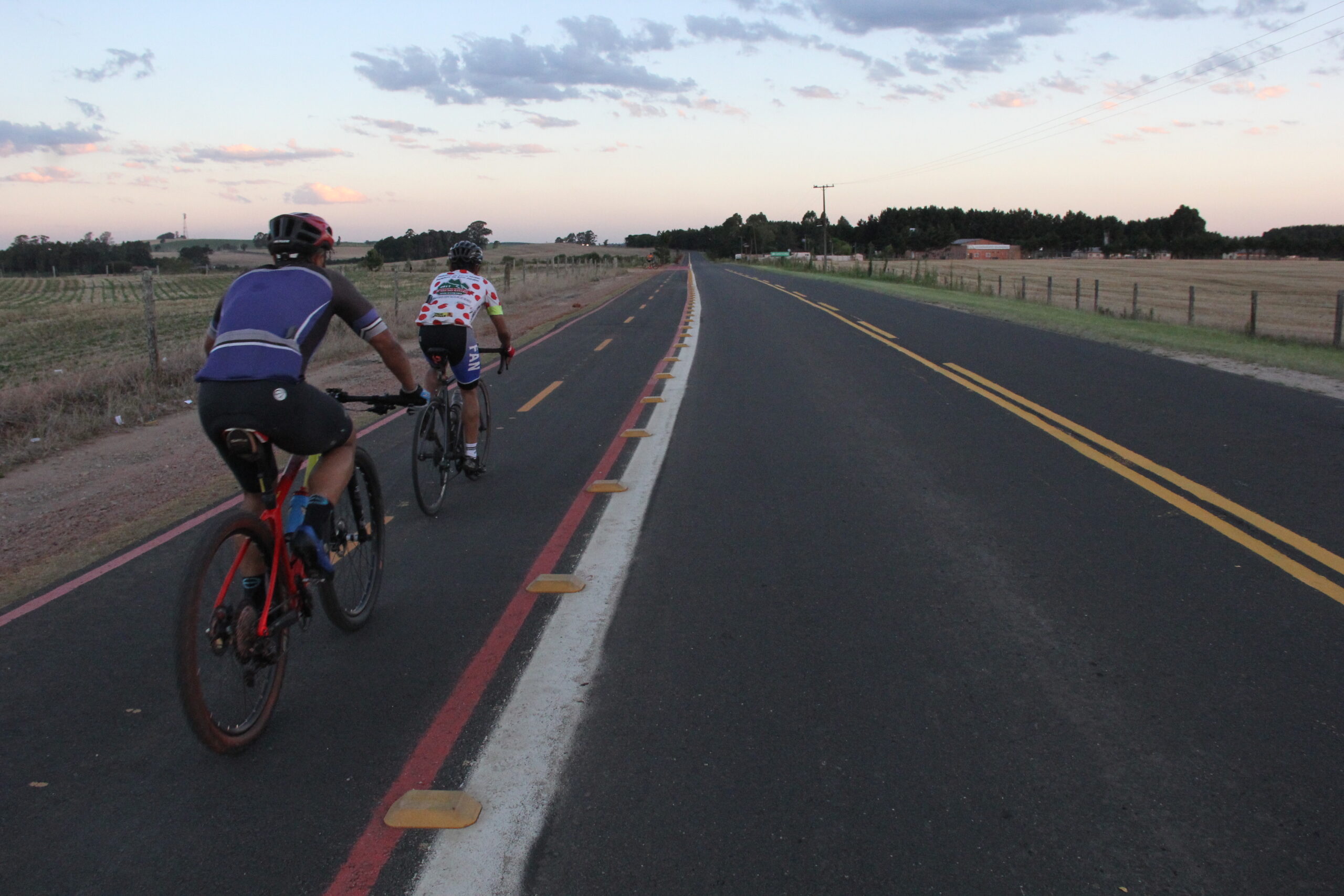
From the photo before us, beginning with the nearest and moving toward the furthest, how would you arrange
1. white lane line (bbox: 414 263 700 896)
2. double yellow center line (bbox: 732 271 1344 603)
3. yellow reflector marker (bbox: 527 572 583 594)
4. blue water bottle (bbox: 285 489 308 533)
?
white lane line (bbox: 414 263 700 896), blue water bottle (bbox: 285 489 308 533), yellow reflector marker (bbox: 527 572 583 594), double yellow center line (bbox: 732 271 1344 603)

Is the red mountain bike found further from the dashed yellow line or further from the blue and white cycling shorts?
the dashed yellow line

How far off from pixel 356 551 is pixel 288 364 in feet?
4.08

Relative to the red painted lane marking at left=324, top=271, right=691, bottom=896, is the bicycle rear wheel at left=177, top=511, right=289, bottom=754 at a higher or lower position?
higher

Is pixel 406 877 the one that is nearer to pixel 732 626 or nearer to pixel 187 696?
pixel 187 696

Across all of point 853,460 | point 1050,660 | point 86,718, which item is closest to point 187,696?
point 86,718

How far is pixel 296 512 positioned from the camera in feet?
11.8

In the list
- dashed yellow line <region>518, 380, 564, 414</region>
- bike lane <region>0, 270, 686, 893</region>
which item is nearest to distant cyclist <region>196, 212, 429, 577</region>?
bike lane <region>0, 270, 686, 893</region>

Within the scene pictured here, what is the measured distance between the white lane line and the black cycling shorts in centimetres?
129

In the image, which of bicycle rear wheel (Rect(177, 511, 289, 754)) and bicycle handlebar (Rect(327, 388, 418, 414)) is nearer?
bicycle rear wheel (Rect(177, 511, 289, 754))

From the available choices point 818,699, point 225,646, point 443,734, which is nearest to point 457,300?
point 225,646

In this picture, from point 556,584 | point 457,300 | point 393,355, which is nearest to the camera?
point 393,355

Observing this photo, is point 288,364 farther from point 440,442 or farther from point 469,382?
point 469,382

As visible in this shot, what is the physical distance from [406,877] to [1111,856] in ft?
6.52

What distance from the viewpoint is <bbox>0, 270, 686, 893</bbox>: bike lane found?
267cm
